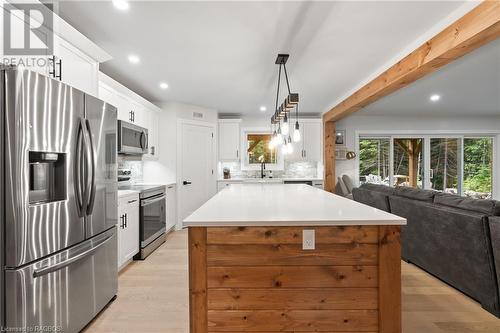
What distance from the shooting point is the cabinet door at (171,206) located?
4.87m

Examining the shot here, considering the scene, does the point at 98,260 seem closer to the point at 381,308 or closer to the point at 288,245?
the point at 288,245

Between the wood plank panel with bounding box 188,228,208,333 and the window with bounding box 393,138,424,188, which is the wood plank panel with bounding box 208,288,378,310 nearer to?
the wood plank panel with bounding box 188,228,208,333

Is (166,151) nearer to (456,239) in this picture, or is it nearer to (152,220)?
(152,220)

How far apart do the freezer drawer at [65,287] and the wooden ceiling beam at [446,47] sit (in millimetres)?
3339

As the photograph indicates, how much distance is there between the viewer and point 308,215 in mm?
1690

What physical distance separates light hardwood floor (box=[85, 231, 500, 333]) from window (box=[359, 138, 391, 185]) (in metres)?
4.02

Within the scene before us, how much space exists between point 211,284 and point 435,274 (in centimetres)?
263

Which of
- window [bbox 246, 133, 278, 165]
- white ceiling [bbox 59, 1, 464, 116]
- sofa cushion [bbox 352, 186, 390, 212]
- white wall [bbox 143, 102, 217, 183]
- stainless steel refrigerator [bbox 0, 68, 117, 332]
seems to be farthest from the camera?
window [bbox 246, 133, 278, 165]

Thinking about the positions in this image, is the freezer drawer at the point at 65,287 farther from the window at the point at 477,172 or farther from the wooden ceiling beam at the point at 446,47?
the window at the point at 477,172

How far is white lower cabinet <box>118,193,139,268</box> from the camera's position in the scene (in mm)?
3076

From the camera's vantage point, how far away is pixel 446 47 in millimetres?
2334

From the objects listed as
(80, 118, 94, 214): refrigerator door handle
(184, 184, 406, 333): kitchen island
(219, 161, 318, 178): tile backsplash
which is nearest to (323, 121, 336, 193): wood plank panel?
(219, 161, 318, 178): tile backsplash

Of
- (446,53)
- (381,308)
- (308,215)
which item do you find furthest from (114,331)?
(446,53)

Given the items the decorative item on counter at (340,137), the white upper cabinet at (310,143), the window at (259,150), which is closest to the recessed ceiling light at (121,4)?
the window at (259,150)
